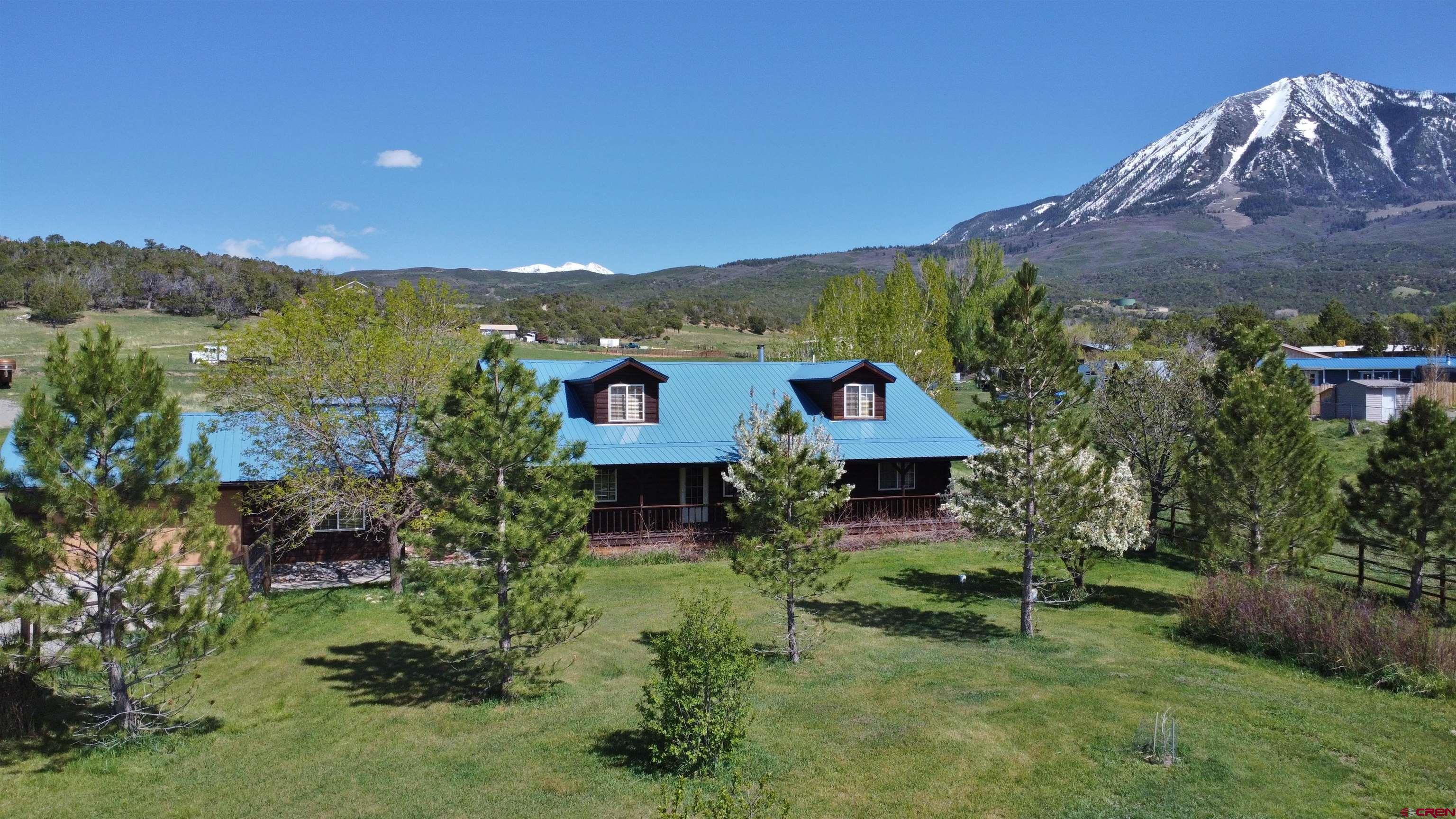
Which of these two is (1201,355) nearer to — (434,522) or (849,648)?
(849,648)

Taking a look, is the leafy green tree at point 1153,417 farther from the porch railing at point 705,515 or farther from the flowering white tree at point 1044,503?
the flowering white tree at point 1044,503

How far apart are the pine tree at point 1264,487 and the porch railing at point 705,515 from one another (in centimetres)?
844

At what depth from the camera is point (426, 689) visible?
14.4m

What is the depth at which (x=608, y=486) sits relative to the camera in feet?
88.3

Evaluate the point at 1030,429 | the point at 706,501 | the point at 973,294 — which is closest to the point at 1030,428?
the point at 1030,429

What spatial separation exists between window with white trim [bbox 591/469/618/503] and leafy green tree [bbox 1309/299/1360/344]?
94.4 metres

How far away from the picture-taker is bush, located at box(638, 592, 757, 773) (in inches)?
414

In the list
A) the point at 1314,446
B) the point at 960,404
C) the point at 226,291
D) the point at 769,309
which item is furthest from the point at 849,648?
the point at 769,309

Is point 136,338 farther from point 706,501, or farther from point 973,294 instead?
point 973,294

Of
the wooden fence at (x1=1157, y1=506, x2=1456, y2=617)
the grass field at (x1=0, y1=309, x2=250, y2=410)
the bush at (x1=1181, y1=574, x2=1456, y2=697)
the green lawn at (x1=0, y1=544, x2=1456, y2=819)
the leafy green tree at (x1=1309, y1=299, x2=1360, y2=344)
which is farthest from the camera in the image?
the leafy green tree at (x1=1309, y1=299, x2=1360, y2=344)

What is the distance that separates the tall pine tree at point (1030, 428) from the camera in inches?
669

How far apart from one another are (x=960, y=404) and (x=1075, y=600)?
1705 inches

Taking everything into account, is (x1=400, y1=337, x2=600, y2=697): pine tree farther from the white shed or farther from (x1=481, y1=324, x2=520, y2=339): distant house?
(x1=481, y1=324, x2=520, y2=339): distant house

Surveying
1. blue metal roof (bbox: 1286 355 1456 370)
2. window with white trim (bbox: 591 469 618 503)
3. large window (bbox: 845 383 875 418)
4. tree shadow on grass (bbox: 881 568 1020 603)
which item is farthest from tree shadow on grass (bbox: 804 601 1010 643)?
blue metal roof (bbox: 1286 355 1456 370)
